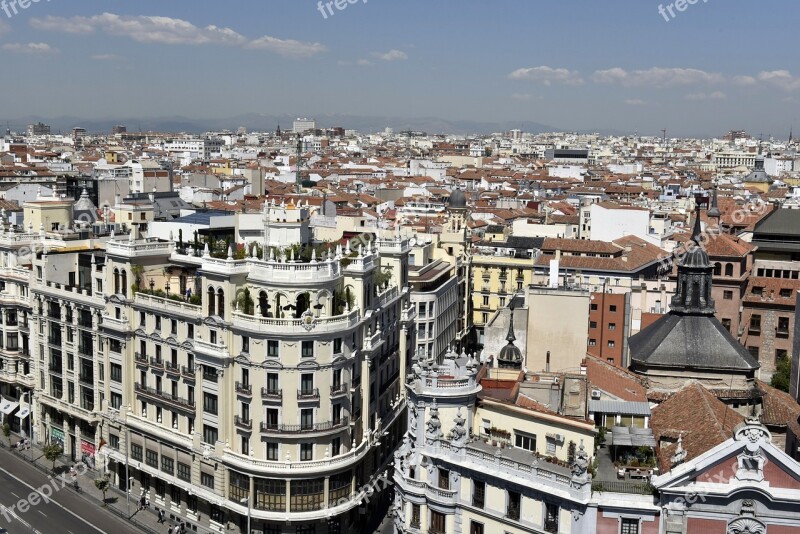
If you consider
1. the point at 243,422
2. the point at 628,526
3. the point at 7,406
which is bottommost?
the point at 7,406

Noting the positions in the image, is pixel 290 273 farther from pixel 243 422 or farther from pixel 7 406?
pixel 7 406

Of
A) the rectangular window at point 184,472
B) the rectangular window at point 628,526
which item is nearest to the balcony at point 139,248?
the rectangular window at point 184,472

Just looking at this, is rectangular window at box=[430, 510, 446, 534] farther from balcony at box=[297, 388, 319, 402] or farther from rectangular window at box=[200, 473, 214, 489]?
rectangular window at box=[200, 473, 214, 489]

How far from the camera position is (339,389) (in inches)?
2307

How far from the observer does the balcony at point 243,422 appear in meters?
Answer: 57.8

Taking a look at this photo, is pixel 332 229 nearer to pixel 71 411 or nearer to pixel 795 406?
pixel 71 411

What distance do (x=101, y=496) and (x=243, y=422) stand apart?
56.3 ft

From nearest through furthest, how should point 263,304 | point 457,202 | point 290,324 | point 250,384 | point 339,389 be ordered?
point 290,324 → point 250,384 → point 263,304 → point 339,389 → point 457,202

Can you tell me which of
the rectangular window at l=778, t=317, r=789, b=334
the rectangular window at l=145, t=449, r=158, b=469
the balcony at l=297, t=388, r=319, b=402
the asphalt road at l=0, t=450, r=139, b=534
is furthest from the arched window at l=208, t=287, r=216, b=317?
the rectangular window at l=778, t=317, r=789, b=334

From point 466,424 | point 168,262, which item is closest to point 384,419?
point 168,262

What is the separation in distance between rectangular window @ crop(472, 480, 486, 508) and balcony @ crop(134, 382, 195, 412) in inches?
1009

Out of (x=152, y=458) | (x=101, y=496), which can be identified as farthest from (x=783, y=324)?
(x=101, y=496)

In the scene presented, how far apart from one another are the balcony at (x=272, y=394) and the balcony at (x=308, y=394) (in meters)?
1.15

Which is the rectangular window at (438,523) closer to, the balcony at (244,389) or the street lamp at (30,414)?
the balcony at (244,389)
